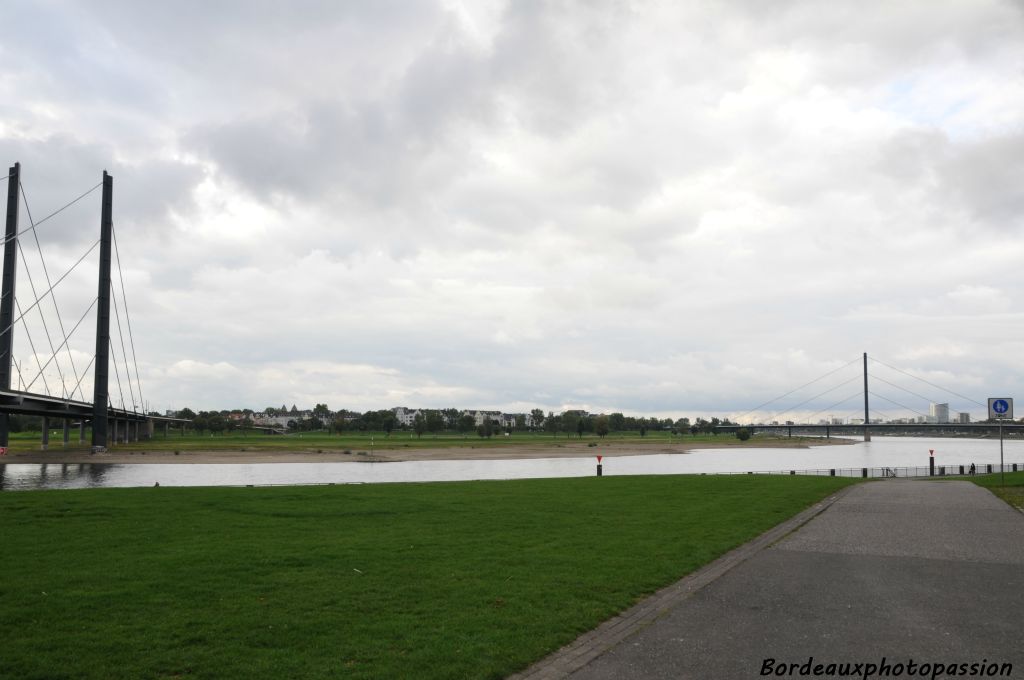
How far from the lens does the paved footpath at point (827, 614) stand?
735cm

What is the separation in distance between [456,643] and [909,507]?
63.5 feet

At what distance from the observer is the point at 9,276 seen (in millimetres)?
72938

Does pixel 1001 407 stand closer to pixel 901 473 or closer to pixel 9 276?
pixel 901 473

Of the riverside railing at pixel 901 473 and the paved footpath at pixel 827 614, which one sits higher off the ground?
the paved footpath at pixel 827 614

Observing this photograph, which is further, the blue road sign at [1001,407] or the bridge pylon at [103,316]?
the bridge pylon at [103,316]

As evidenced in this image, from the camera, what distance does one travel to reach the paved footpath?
7.35 m

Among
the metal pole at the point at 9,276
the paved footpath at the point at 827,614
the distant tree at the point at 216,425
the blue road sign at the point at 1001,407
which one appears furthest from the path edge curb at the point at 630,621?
the distant tree at the point at 216,425

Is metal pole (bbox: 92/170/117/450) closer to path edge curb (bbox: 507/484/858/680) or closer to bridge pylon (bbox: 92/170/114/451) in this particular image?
bridge pylon (bbox: 92/170/114/451)

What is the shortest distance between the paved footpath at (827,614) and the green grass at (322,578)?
0.61 m

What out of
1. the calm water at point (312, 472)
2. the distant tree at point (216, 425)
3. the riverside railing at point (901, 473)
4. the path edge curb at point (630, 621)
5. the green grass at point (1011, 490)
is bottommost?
the distant tree at point (216, 425)

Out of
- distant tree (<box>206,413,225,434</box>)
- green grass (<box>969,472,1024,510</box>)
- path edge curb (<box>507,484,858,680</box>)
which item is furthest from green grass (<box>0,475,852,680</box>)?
distant tree (<box>206,413,225,434</box>)

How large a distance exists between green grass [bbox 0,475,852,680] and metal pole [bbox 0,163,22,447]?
2435 inches

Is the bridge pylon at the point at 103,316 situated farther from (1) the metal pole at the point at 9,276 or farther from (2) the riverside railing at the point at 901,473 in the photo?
(2) the riverside railing at the point at 901,473

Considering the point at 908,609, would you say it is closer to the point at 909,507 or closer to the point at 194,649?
the point at 194,649
